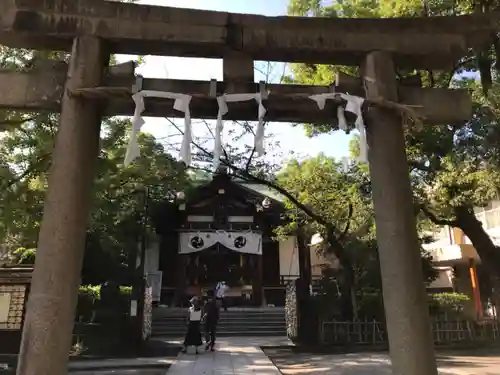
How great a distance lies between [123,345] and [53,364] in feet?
36.2

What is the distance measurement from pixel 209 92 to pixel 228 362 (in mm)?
8308

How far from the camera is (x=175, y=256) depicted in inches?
953

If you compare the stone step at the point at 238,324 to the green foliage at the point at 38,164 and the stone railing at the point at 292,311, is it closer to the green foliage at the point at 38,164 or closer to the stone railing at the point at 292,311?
the stone railing at the point at 292,311

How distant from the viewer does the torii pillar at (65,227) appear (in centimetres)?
422

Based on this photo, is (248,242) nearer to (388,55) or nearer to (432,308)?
(432,308)

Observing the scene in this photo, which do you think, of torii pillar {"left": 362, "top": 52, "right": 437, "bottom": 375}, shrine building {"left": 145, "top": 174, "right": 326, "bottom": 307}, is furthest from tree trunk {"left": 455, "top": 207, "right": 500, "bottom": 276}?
shrine building {"left": 145, "top": 174, "right": 326, "bottom": 307}

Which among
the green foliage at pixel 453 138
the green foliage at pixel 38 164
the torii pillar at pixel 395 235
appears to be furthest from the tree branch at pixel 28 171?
the torii pillar at pixel 395 235

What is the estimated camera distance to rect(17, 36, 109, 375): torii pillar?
4223 millimetres

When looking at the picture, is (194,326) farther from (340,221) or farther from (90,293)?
(340,221)

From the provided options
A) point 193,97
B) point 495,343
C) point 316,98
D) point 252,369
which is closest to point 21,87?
point 193,97

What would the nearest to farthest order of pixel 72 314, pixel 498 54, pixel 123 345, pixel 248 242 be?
pixel 72 314
pixel 498 54
pixel 123 345
pixel 248 242

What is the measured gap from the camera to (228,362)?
37.5ft

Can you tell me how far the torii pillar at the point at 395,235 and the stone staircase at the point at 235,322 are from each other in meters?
15.0

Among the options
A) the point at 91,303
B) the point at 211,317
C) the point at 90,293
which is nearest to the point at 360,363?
the point at 211,317
